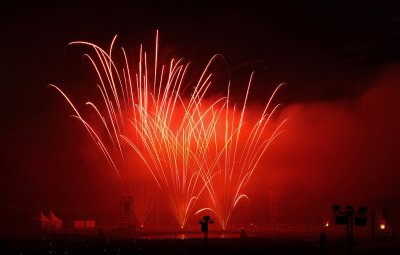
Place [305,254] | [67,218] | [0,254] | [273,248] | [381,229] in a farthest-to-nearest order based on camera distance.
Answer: [67,218] < [381,229] < [273,248] < [305,254] < [0,254]

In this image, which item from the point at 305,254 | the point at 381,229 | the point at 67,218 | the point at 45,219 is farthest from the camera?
the point at 67,218

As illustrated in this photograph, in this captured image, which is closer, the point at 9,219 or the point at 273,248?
the point at 273,248

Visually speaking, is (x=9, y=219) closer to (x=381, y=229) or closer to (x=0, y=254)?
(x=381, y=229)

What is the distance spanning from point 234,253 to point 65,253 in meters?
12.4

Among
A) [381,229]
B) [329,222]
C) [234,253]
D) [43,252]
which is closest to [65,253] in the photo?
[43,252]

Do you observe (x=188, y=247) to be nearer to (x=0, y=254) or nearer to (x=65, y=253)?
(x=65, y=253)

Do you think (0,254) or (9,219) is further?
(9,219)

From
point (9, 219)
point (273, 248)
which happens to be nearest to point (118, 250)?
point (273, 248)

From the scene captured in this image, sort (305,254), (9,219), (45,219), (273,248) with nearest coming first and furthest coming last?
(305,254), (273,248), (45,219), (9,219)

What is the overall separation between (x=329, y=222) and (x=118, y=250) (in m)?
77.3

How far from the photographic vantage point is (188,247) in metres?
59.1

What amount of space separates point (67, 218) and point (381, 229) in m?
62.1

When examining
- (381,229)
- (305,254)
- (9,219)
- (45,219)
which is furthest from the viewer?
(9,219)

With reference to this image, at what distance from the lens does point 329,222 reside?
125 metres
